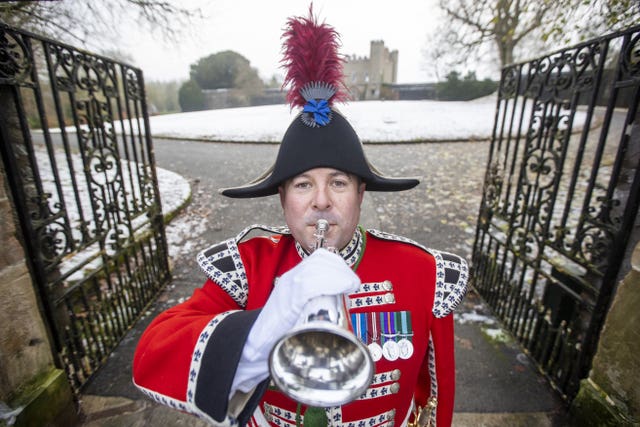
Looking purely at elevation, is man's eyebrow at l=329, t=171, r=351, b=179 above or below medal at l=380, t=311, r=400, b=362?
above

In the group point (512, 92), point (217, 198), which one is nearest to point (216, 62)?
point (217, 198)

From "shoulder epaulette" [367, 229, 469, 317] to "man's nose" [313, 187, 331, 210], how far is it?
2.32 feet

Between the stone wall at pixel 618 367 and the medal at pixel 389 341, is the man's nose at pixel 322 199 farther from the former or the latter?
the stone wall at pixel 618 367

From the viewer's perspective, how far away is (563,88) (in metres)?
2.92

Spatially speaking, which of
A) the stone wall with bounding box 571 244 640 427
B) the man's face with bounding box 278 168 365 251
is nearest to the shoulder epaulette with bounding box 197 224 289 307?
the man's face with bounding box 278 168 365 251

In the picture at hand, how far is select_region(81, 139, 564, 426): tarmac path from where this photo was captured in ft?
9.45

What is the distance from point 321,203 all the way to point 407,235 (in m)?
4.93

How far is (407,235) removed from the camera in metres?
6.14

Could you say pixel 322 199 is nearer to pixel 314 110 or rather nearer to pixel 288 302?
pixel 314 110

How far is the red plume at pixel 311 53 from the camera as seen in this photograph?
1.52 meters

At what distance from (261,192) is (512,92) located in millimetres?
3444

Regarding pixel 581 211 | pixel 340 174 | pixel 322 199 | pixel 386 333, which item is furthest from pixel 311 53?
pixel 581 211

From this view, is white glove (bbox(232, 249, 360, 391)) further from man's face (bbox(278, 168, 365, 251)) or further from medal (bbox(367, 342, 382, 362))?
medal (bbox(367, 342, 382, 362))

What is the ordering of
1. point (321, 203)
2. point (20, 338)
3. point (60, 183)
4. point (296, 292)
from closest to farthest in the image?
point (296, 292) → point (321, 203) → point (20, 338) → point (60, 183)
